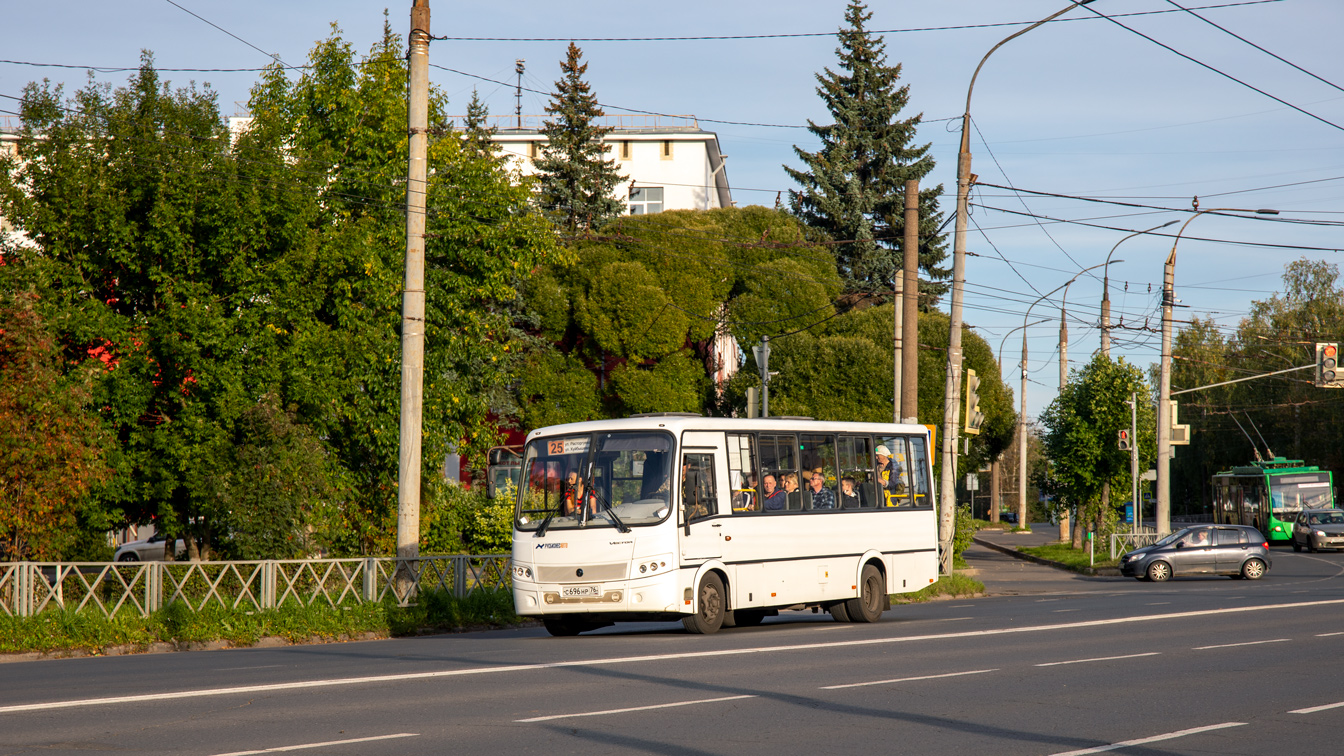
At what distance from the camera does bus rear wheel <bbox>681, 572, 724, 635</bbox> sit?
17.1m

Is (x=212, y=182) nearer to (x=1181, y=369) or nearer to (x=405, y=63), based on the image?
(x=405, y=63)

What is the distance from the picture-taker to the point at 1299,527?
51969 millimetres

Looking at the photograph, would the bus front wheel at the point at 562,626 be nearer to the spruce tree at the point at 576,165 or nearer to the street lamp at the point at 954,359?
the street lamp at the point at 954,359

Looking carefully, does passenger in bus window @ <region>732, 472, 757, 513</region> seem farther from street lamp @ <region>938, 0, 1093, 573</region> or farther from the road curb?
the road curb

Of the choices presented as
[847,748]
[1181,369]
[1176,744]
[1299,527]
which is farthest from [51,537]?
[1181,369]

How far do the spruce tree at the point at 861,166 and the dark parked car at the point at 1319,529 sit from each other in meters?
19.5

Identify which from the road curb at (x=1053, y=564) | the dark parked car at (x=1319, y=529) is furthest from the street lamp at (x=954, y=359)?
the dark parked car at (x=1319, y=529)

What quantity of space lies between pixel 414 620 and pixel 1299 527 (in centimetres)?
4400

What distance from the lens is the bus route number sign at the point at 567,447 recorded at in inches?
681

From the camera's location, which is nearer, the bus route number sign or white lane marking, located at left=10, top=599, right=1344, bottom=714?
white lane marking, located at left=10, top=599, right=1344, bottom=714

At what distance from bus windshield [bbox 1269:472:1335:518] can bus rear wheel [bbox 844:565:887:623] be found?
1660 inches

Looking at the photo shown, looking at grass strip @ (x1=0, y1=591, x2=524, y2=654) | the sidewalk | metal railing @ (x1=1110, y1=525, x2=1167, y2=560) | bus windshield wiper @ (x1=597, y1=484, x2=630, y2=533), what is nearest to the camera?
grass strip @ (x1=0, y1=591, x2=524, y2=654)

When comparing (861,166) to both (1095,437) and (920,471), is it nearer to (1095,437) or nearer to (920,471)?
(1095,437)

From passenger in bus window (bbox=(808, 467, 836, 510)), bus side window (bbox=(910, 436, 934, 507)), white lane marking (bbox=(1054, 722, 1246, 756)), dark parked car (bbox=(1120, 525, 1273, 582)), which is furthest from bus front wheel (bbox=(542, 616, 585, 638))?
dark parked car (bbox=(1120, 525, 1273, 582))
